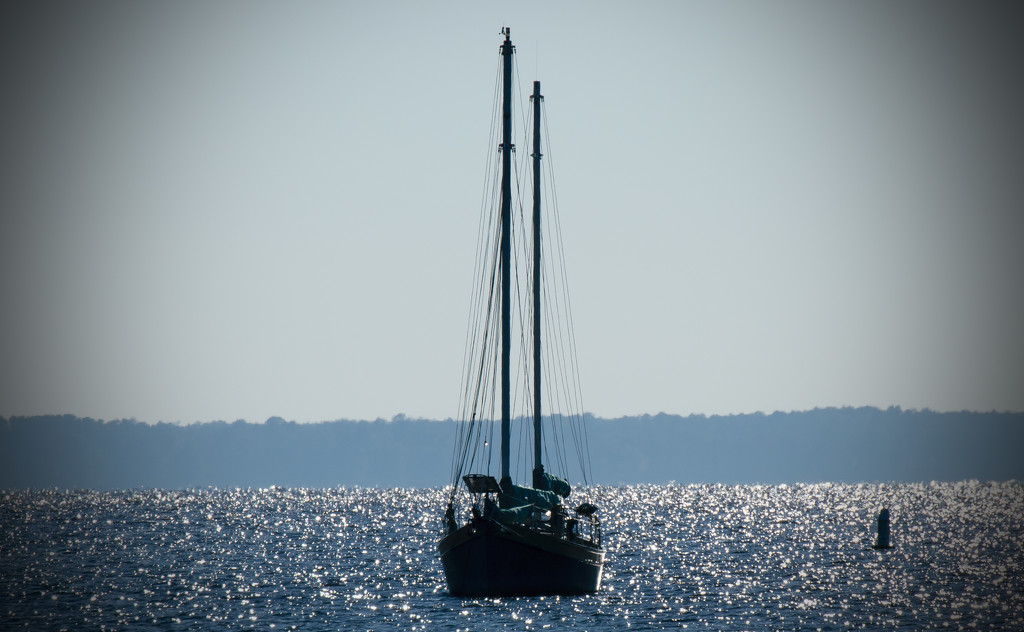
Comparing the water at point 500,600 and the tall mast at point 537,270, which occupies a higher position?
the tall mast at point 537,270

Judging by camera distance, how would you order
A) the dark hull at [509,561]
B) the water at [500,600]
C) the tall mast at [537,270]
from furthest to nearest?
the tall mast at [537,270] → the dark hull at [509,561] → the water at [500,600]

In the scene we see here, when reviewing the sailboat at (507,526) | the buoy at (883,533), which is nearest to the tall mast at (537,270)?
the sailboat at (507,526)

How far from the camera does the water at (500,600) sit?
42781mm

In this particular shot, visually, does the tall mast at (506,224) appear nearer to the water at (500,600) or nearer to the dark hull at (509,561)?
the dark hull at (509,561)

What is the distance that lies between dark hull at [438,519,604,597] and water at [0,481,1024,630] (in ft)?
2.65

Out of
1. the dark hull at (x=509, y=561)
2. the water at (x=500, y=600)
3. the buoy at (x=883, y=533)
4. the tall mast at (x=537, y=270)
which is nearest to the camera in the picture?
the water at (x=500, y=600)

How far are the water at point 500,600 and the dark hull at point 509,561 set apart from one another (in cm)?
81

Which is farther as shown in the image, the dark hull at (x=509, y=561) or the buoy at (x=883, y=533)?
the buoy at (x=883, y=533)

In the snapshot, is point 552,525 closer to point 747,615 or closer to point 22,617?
point 747,615

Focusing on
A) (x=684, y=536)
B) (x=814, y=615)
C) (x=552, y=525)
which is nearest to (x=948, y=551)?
(x=684, y=536)

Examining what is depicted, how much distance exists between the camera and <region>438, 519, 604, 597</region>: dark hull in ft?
142

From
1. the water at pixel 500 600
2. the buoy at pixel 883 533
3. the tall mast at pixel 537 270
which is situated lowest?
the water at pixel 500 600

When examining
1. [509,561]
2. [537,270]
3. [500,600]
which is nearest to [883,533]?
[537,270]

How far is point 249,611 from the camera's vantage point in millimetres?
45781
